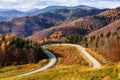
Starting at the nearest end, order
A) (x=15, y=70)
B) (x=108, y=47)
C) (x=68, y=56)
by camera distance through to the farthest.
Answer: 1. (x=15, y=70)
2. (x=68, y=56)
3. (x=108, y=47)

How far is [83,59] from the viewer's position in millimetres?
128125

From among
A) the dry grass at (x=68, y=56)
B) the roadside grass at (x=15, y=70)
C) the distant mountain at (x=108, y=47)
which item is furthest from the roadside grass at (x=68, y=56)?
the distant mountain at (x=108, y=47)

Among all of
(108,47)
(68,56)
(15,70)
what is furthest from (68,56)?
(15,70)

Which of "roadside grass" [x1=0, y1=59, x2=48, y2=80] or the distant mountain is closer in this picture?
"roadside grass" [x1=0, y1=59, x2=48, y2=80]

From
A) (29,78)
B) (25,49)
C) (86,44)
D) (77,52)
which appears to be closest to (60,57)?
(77,52)

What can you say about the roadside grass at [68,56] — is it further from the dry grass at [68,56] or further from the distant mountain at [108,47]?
the distant mountain at [108,47]

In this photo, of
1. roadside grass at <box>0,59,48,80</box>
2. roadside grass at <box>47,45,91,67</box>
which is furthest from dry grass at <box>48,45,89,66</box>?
roadside grass at <box>0,59,48,80</box>

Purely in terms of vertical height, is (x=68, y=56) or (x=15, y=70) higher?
(x=15, y=70)

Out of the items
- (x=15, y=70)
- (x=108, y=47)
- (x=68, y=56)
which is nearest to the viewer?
(x=15, y=70)

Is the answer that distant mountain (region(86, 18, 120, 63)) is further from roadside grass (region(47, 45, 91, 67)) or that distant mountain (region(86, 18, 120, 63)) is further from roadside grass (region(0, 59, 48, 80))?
roadside grass (region(0, 59, 48, 80))

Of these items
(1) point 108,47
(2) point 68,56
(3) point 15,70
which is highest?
(1) point 108,47

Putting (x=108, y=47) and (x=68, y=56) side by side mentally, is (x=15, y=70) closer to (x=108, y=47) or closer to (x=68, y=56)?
(x=68, y=56)

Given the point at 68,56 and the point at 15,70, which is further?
the point at 68,56

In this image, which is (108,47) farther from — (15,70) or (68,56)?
(15,70)
